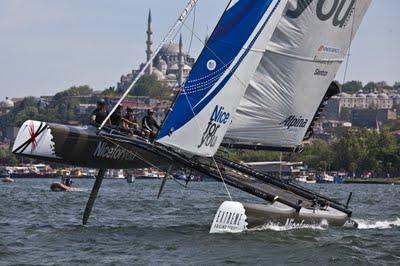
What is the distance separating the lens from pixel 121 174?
497 ft

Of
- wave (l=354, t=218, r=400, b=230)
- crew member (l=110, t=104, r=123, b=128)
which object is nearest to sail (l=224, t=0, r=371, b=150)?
wave (l=354, t=218, r=400, b=230)

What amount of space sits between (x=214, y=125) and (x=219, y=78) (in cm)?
96

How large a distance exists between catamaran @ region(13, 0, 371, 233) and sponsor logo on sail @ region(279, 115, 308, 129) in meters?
0.03

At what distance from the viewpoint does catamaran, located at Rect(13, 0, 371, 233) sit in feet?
79.0

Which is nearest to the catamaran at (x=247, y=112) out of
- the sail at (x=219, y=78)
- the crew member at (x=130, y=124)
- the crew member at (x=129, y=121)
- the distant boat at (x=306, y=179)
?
the sail at (x=219, y=78)

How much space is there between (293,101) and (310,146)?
420ft

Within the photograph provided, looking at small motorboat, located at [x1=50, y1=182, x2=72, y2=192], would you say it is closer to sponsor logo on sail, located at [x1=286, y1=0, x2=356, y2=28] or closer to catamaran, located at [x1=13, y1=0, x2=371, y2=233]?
catamaran, located at [x1=13, y1=0, x2=371, y2=233]

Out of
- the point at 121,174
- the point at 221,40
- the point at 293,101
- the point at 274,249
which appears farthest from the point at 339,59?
the point at 121,174

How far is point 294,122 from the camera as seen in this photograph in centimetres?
2820

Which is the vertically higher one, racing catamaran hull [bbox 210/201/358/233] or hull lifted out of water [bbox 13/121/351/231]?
hull lifted out of water [bbox 13/121/351/231]

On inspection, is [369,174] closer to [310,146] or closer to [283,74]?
[310,146]

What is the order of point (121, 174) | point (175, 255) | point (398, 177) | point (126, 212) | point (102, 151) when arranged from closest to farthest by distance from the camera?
point (175, 255) → point (102, 151) → point (126, 212) → point (398, 177) → point (121, 174)

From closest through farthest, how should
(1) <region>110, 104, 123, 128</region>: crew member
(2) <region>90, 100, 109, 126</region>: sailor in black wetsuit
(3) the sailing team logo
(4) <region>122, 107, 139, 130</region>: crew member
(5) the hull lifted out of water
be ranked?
(3) the sailing team logo < (5) the hull lifted out of water < (2) <region>90, 100, 109, 126</region>: sailor in black wetsuit < (1) <region>110, 104, 123, 128</region>: crew member < (4) <region>122, 107, 139, 130</region>: crew member

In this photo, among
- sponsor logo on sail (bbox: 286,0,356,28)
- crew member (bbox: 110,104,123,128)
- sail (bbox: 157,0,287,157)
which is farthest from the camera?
sponsor logo on sail (bbox: 286,0,356,28)
